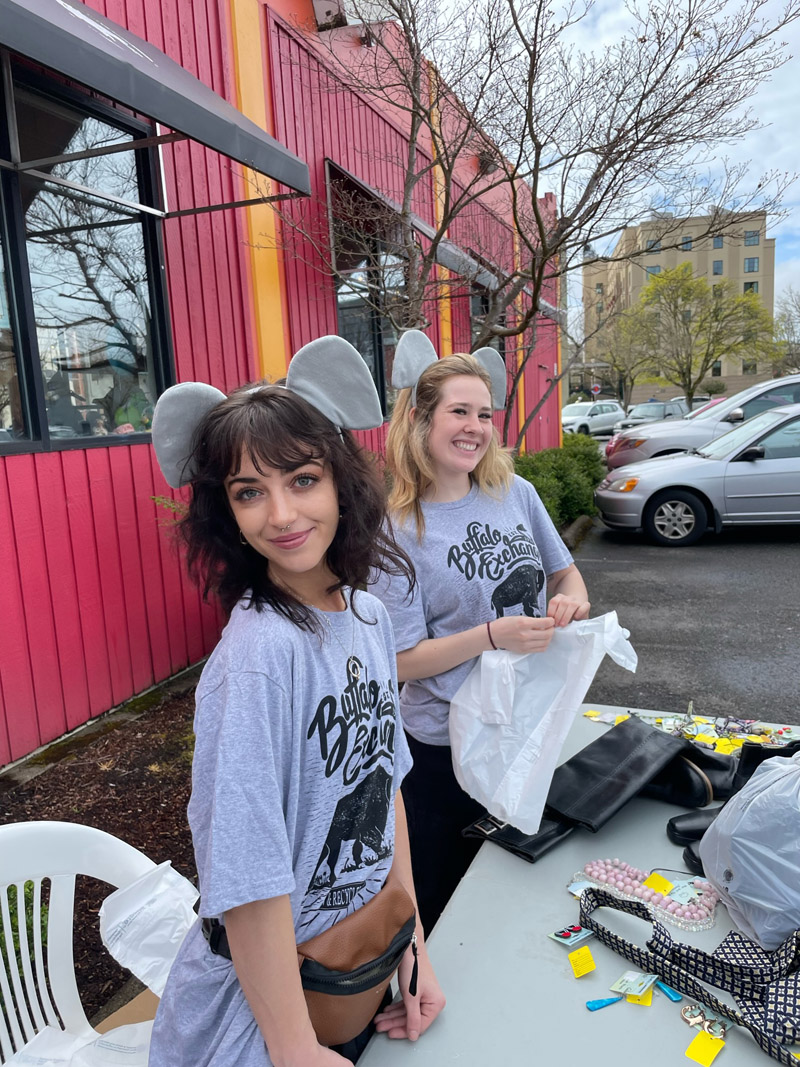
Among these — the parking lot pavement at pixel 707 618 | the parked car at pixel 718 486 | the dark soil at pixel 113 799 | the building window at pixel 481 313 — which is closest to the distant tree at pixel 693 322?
the building window at pixel 481 313

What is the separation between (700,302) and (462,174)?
24804 mm

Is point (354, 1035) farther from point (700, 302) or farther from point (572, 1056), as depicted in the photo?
point (700, 302)

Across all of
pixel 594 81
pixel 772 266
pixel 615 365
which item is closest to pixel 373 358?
pixel 594 81

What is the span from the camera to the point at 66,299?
13.0ft

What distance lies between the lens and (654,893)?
1.42m

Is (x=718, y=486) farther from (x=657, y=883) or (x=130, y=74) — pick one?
(x=657, y=883)

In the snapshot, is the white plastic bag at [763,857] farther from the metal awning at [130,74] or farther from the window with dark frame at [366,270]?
the window with dark frame at [366,270]

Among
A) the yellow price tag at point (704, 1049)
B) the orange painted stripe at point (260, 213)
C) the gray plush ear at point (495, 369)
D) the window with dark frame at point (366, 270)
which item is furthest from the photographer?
the window with dark frame at point (366, 270)

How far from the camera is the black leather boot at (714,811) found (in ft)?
5.16

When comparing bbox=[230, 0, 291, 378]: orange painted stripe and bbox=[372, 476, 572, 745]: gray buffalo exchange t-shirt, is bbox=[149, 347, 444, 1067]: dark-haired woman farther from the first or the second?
bbox=[230, 0, 291, 378]: orange painted stripe

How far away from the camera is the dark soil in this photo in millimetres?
2350

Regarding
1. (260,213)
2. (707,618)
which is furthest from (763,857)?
(260,213)

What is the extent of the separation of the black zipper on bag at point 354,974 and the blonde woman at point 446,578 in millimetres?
725

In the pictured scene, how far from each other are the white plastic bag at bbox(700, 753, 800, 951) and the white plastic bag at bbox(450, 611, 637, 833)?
400 mm
